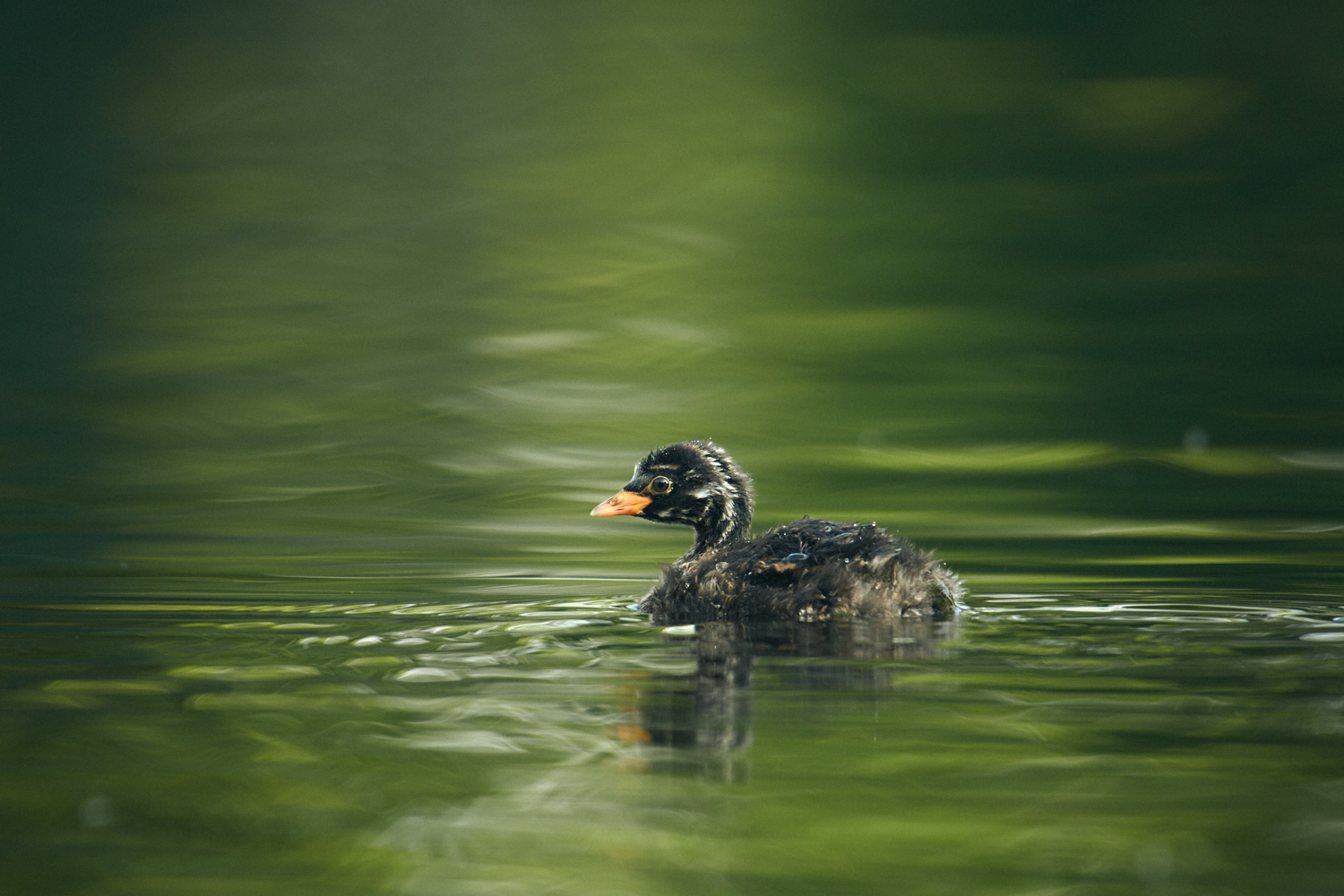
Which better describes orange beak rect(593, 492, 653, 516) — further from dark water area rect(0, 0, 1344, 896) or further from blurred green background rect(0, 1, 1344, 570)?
blurred green background rect(0, 1, 1344, 570)

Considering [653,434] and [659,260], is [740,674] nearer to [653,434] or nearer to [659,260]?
[653,434]

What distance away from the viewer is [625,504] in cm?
960

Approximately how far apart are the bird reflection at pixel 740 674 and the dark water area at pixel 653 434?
3 cm

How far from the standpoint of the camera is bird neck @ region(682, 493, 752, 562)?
9.66 metres

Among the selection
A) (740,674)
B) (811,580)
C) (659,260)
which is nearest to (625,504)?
(811,580)

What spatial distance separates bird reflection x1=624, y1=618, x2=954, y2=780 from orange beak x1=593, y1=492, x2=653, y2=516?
1.56 metres

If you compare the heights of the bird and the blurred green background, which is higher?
the blurred green background

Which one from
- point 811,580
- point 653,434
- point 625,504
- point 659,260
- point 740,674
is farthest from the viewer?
point 659,260

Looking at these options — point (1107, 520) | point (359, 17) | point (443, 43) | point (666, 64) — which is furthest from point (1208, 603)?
point (359, 17)

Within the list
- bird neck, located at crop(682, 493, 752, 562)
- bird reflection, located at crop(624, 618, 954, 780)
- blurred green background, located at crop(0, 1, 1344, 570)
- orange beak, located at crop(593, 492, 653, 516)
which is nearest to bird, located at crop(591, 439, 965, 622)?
bird reflection, located at crop(624, 618, 954, 780)

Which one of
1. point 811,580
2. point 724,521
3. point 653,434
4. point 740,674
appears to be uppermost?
point 653,434

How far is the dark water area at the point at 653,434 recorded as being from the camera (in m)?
5.11

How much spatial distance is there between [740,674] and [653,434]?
8.06 m

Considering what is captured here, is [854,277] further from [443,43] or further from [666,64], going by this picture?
[443,43]
